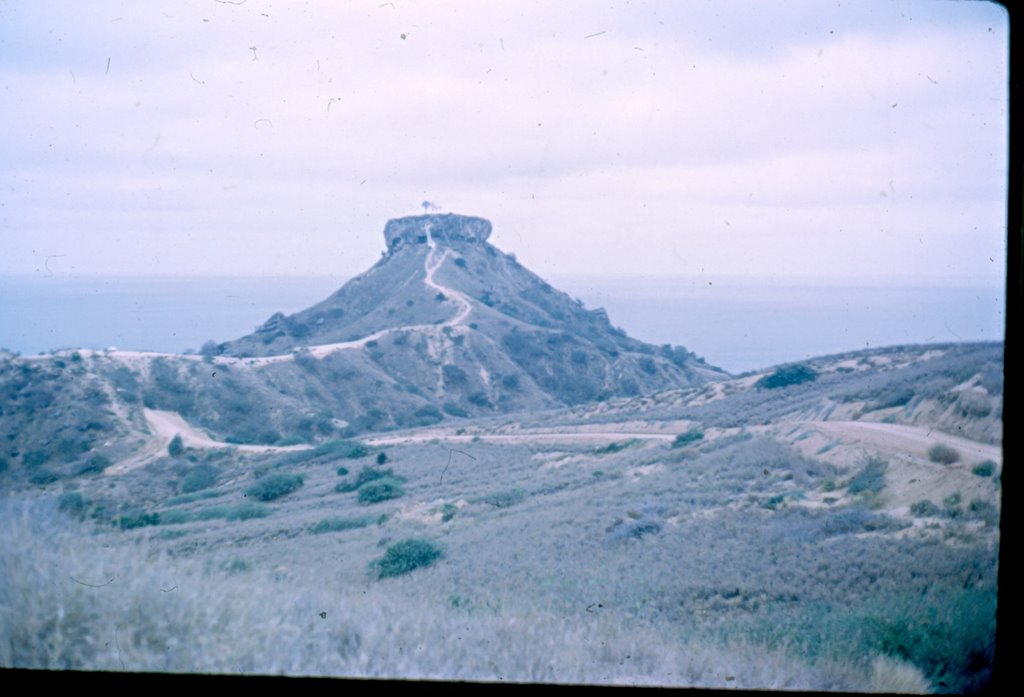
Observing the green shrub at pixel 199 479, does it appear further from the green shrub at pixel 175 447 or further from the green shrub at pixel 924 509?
the green shrub at pixel 924 509

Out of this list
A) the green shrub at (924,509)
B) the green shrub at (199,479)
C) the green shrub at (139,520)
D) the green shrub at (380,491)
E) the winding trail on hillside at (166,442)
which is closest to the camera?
the green shrub at (924,509)

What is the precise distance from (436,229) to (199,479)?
154 feet

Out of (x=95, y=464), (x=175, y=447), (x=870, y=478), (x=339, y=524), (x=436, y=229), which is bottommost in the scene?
(x=95, y=464)

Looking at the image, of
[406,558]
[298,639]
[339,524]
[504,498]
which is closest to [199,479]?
[339,524]

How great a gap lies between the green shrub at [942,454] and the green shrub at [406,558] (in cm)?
731

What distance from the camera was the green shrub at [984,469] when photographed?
10.2m

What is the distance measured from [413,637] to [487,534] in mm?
6485

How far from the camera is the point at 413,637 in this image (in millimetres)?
5434

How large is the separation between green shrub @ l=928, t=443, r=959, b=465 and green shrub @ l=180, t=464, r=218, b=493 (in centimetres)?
1991

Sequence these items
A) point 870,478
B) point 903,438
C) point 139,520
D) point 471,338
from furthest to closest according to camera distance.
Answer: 1. point 471,338
2. point 139,520
3. point 903,438
4. point 870,478

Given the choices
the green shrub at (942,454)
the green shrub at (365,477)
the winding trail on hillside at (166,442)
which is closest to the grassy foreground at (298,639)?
the green shrub at (942,454)

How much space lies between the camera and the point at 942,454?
1143 cm

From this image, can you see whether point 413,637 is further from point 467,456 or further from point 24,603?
point 467,456

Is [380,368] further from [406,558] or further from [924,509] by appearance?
[924,509]
